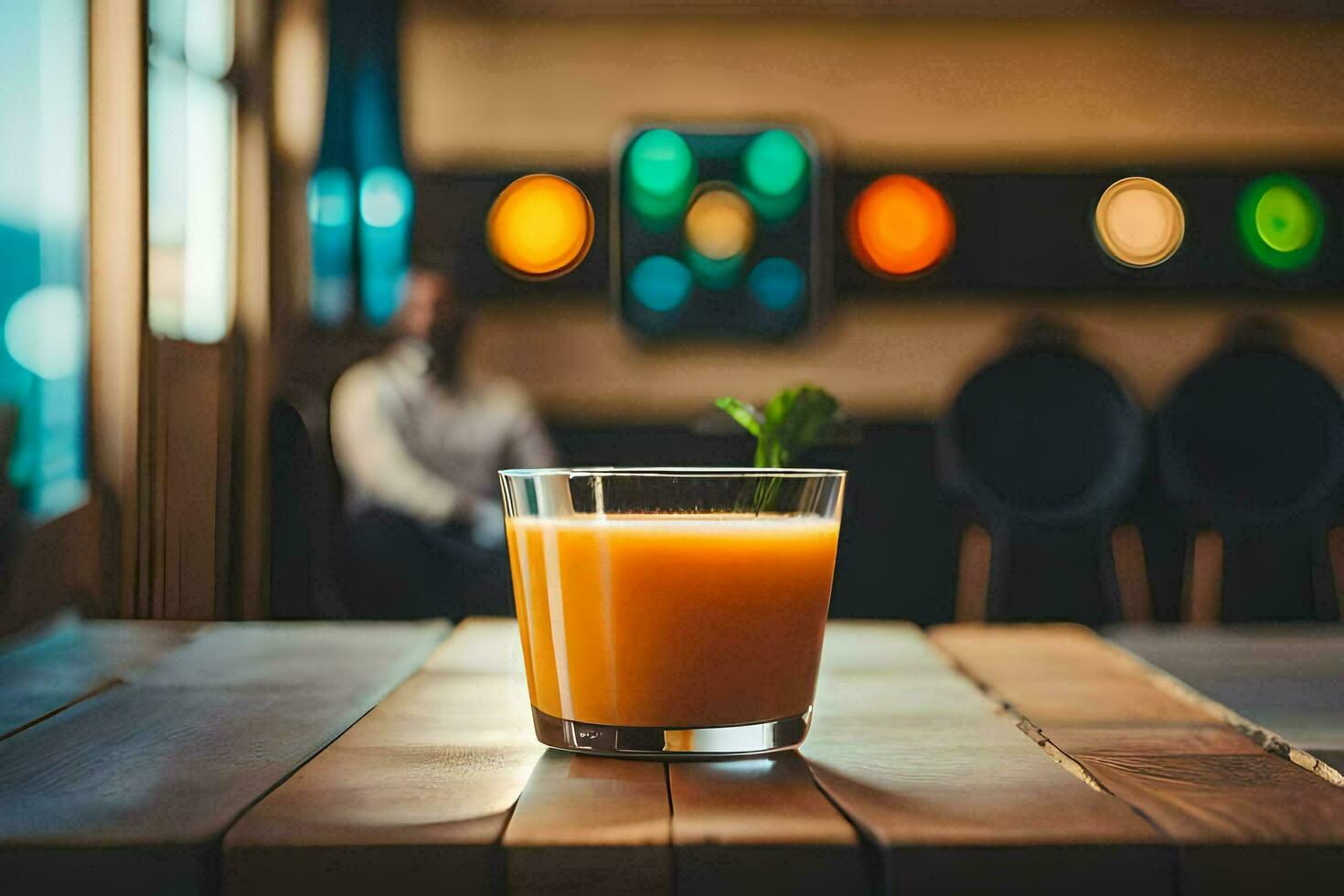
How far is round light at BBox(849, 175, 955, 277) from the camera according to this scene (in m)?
4.45

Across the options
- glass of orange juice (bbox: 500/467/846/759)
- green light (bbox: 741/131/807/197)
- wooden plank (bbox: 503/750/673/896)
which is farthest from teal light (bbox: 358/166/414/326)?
wooden plank (bbox: 503/750/673/896)

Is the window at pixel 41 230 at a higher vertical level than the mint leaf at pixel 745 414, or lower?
higher

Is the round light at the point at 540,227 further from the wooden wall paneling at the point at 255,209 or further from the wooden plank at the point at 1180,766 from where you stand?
the wooden plank at the point at 1180,766

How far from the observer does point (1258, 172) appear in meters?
4.55

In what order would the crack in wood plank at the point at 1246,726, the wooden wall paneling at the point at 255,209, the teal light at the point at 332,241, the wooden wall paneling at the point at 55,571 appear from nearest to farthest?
the crack in wood plank at the point at 1246,726
the wooden wall paneling at the point at 55,571
the wooden wall paneling at the point at 255,209
the teal light at the point at 332,241

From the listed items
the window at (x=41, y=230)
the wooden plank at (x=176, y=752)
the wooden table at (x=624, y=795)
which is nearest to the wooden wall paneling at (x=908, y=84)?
the window at (x=41, y=230)

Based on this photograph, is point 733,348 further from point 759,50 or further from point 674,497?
point 674,497

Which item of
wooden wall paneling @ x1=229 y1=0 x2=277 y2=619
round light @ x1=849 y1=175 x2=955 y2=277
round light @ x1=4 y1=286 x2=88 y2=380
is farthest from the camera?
round light @ x1=849 y1=175 x2=955 y2=277

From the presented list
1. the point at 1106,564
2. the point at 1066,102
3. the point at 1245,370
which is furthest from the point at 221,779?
the point at 1066,102

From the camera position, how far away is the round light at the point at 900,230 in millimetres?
4449

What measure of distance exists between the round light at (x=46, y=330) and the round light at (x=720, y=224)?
2.60 metres

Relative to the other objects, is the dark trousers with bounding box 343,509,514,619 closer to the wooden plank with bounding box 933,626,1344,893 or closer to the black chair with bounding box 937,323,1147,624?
the black chair with bounding box 937,323,1147,624

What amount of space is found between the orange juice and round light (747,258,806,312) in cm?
392

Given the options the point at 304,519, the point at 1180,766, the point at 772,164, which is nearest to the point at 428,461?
the point at 304,519
